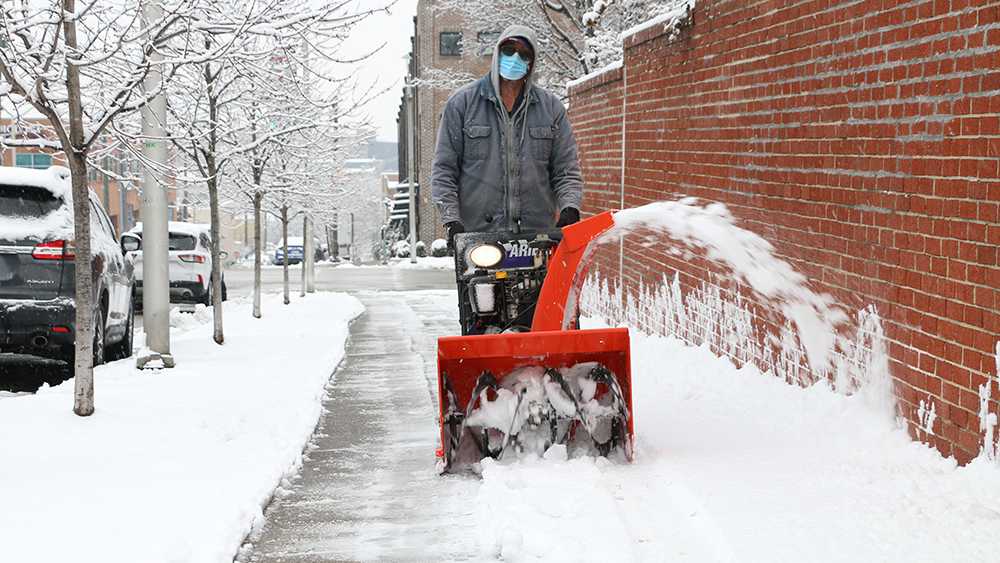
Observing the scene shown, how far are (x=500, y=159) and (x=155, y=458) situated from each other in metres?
2.41

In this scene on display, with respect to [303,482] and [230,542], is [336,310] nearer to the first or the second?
[303,482]

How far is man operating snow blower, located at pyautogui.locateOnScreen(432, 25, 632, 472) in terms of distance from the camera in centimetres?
568

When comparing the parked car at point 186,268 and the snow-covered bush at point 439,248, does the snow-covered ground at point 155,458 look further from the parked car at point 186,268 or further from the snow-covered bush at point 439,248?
the snow-covered bush at point 439,248

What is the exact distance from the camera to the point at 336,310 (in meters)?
19.5

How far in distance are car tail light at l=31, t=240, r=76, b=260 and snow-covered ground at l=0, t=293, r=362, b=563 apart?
1026 mm

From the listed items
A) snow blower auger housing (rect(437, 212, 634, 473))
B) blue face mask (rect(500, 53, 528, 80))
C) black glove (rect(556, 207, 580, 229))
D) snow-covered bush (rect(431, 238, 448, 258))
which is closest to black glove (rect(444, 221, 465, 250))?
black glove (rect(556, 207, 580, 229))

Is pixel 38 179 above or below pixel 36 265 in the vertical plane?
above

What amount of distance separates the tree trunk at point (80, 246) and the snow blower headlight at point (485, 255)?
2.52 meters

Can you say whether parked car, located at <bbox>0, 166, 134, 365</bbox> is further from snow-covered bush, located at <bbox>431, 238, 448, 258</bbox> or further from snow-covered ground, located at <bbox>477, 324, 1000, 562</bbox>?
snow-covered bush, located at <bbox>431, 238, 448, 258</bbox>

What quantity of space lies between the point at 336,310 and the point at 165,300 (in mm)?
8584

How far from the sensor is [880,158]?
236 inches

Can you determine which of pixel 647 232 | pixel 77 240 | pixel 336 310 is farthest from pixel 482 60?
pixel 77 240

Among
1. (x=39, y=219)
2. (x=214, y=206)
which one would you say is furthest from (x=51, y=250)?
(x=214, y=206)

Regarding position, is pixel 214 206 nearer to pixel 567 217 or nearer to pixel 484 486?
pixel 567 217
